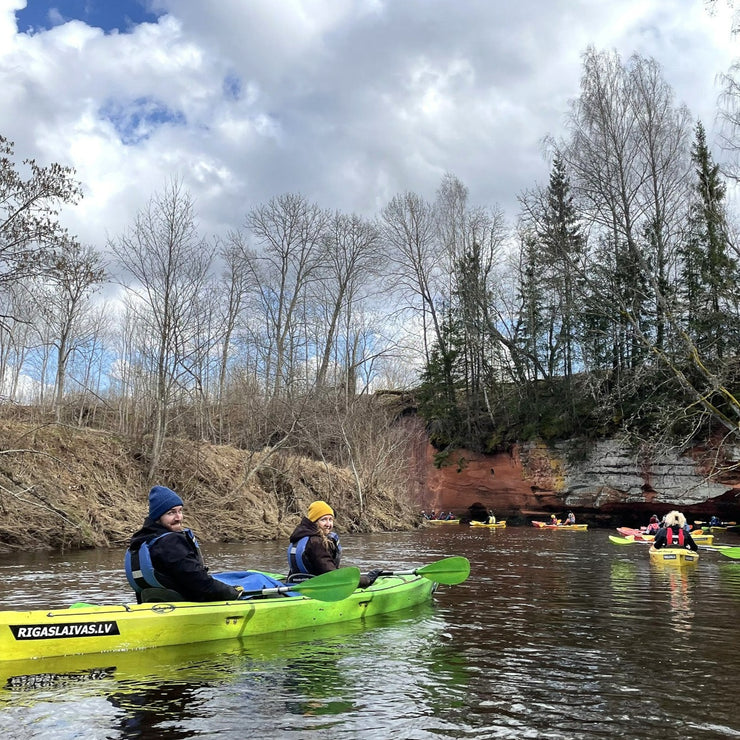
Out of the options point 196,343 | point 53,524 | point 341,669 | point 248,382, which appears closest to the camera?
point 341,669

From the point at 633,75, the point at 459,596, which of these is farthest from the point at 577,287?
the point at 459,596

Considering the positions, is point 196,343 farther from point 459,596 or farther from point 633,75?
point 633,75

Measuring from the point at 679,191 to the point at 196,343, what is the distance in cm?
1961

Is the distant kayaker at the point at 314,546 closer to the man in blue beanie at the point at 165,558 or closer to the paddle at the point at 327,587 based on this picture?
the paddle at the point at 327,587

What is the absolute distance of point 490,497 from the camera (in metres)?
33.6

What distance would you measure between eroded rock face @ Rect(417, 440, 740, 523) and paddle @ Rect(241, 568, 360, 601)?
20.2 metres

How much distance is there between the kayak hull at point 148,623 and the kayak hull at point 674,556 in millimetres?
9108

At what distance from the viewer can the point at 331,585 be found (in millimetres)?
7055

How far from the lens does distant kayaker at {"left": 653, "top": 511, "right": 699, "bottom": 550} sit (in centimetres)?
1442

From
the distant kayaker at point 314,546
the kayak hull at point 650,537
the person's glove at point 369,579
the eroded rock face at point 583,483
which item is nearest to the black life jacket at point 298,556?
the distant kayaker at point 314,546

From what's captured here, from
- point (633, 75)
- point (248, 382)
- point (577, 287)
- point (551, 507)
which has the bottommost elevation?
point (551, 507)

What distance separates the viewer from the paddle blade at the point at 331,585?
6.97 metres

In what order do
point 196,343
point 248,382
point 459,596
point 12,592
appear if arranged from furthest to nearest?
point 248,382 → point 196,343 → point 459,596 → point 12,592

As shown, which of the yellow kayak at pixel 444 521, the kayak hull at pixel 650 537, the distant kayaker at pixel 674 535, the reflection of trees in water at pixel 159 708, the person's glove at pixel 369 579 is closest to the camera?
the reflection of trees in water at pixel 159 708
